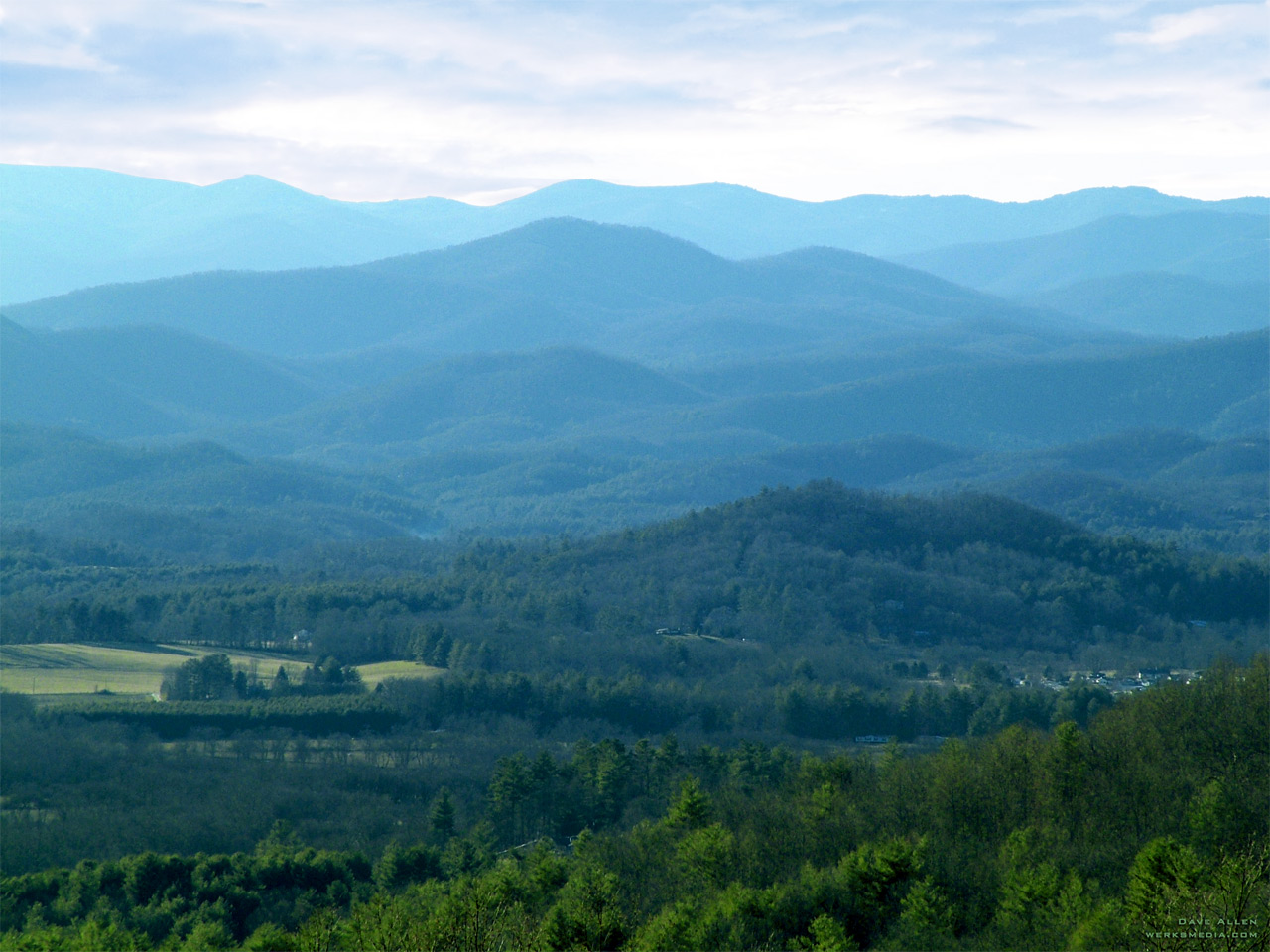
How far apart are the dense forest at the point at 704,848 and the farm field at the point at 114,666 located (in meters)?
11.9

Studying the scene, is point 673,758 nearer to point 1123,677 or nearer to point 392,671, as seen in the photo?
point 392,671

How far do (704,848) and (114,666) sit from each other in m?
54.3

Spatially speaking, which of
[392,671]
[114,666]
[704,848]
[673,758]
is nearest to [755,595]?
[392,671]

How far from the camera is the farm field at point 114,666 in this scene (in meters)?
79.4

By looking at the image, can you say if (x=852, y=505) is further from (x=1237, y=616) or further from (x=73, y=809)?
(x=73, y=809)

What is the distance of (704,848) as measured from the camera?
43.9 metres

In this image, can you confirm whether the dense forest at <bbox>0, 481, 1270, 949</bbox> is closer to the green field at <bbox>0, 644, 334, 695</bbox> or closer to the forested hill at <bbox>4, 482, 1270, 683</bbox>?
the forested hill at <bbox>4, 482, 1270, 683</bbox>

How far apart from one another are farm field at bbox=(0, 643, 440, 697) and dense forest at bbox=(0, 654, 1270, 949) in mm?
11897

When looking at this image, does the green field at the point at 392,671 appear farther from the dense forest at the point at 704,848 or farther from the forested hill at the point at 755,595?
the dense forest at the point at 704,848

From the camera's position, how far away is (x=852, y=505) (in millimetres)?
137250

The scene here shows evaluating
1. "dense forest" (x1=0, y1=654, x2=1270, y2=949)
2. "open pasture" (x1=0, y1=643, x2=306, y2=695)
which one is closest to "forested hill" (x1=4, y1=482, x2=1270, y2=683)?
"open pasture" (x1=0, y1=643, x2=306, y2=695)

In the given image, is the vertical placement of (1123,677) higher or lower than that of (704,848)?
lower

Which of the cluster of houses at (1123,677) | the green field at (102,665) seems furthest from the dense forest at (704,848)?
the cluster of houses at (1123,677)

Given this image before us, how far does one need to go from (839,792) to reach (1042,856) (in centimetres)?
1152
